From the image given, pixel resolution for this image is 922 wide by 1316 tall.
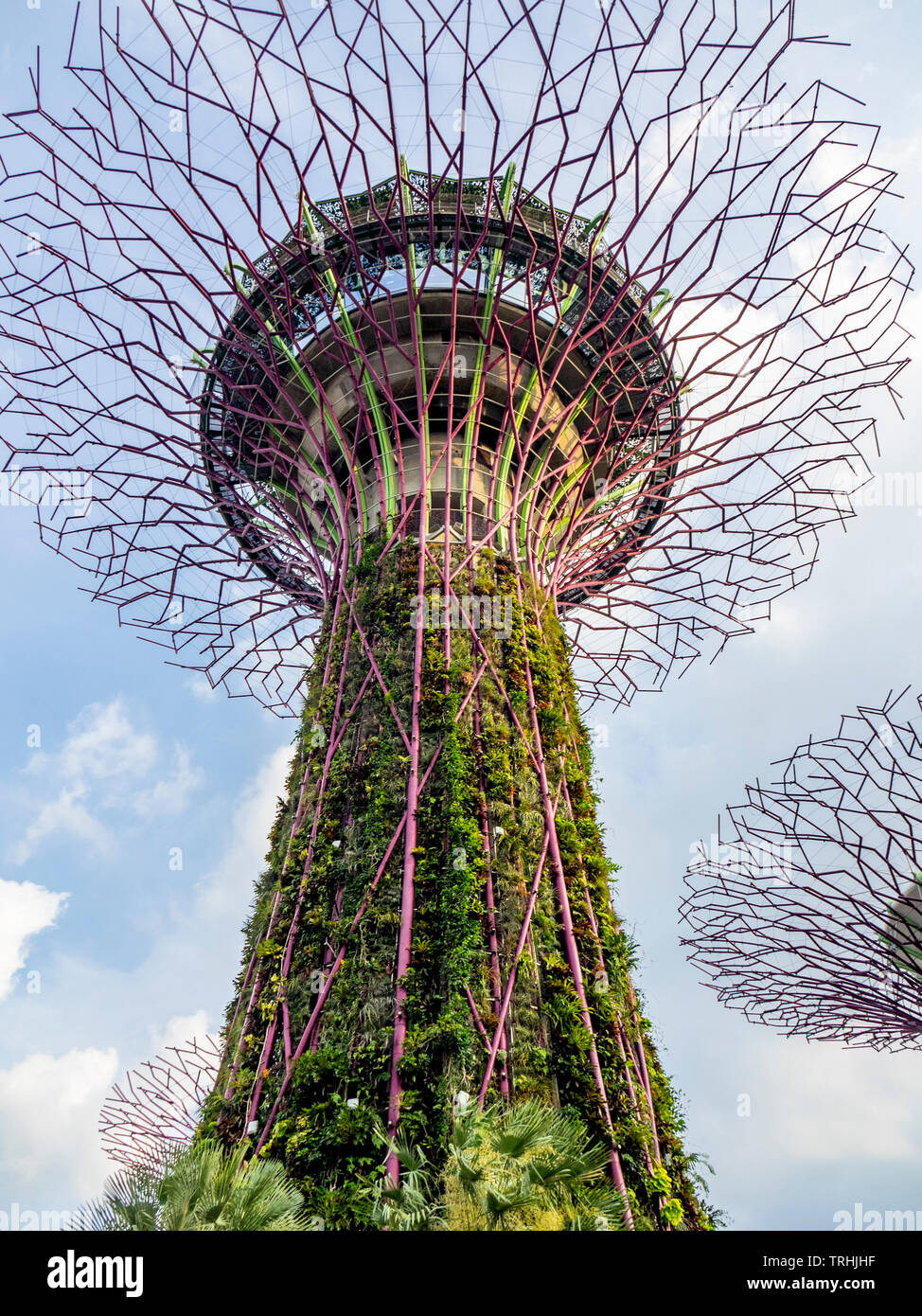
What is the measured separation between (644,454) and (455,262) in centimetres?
715

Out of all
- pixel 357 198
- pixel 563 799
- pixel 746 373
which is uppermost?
pixel 357 198

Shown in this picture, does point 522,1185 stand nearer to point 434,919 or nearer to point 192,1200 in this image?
point 192,1200

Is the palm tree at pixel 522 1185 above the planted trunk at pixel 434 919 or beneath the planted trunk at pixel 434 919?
beneath

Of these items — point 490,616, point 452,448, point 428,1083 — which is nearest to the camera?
point 428,1083

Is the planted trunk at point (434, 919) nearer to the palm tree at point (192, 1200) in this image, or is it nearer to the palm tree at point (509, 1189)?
the palm tree at point (509, 1189)

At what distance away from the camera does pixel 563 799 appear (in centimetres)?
1313

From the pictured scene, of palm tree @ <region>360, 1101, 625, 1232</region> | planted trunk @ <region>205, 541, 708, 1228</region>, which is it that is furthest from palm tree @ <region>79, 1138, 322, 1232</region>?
planted trunk @ <region>205, 541, 708, 1228</region>

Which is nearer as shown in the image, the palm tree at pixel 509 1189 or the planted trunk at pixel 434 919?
the palm tree at pixel 509 1189

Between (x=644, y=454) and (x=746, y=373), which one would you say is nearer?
(x=746, y=373)

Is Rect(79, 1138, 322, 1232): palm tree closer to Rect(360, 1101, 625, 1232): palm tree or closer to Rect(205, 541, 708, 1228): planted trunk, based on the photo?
Rect(360, 1101, 625, 1232): palm tree

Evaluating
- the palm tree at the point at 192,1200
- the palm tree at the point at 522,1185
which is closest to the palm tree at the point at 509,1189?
the palm tree at the point at 522,1185

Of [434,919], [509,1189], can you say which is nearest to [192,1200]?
Result: [509,1189]
